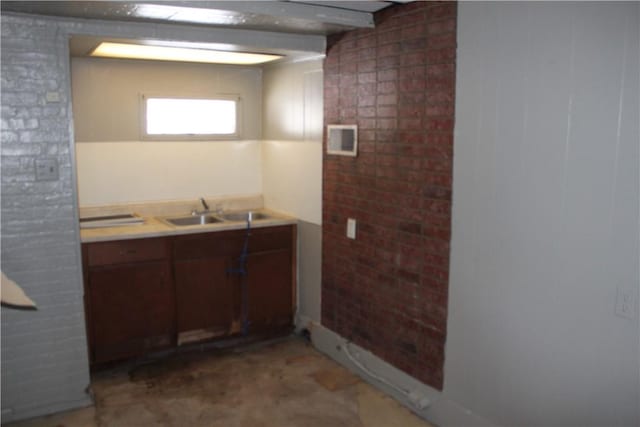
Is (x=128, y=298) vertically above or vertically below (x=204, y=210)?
below

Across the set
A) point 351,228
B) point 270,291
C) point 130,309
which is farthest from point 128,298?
point 351,228

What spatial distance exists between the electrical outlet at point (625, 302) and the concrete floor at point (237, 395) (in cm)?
138

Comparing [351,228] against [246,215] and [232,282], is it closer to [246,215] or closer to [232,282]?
[232,282]

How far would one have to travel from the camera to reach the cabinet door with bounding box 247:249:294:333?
14.0ft

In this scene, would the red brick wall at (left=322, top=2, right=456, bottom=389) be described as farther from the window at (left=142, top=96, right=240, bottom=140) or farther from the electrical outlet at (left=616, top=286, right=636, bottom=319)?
the window at (left=142, top=96, right=240, bottom=140)

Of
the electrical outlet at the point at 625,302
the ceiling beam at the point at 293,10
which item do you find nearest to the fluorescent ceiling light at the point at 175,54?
the ceiling beam at the point at 293,10

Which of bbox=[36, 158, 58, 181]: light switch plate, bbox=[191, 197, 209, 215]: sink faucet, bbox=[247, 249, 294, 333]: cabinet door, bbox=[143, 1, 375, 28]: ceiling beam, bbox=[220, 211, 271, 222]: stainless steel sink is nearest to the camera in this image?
bbox=[143, 1, 375, 28]: ceiling beam

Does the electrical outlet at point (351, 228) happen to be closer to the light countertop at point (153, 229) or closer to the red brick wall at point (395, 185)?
the red brick wall at point (395, 185)

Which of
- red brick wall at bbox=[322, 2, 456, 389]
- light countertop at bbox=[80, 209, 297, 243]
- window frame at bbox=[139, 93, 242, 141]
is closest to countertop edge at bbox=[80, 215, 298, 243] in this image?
light countertop at bbox=[80, 209, 297, 243]

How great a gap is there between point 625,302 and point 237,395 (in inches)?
90.3

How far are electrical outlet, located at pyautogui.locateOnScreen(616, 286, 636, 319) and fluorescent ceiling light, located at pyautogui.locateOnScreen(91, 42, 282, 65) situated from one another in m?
2.77

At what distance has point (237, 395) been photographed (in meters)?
3.54

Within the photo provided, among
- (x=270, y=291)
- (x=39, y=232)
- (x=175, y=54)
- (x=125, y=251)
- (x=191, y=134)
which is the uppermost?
(x=175, y=54)

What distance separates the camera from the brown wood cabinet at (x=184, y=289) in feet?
12.3
